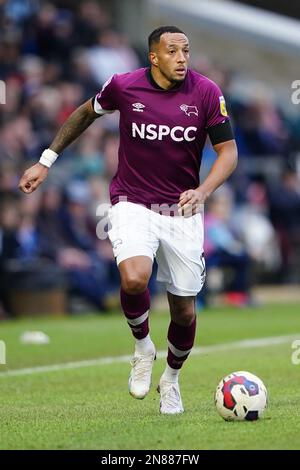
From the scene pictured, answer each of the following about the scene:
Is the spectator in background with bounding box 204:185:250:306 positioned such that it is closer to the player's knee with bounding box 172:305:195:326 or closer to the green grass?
the green grass

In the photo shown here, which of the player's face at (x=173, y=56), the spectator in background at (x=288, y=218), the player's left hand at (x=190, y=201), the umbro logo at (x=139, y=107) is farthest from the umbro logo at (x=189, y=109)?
the spectator in background at (x=288, y=218)

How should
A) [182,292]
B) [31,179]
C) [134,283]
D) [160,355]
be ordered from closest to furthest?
[134,283], [182,292], [31,179], [160,355]

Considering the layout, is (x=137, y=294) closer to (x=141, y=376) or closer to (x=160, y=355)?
(x=141, y=376)

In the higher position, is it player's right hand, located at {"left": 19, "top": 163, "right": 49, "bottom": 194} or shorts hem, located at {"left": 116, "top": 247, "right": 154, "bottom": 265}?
player's right hand, located at {"left": 19, "top": 163, "right": 49, "bottom": 194}

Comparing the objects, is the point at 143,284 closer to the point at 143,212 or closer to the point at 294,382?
the point at 143,212

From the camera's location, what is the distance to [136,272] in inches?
329

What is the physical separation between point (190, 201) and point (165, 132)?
2.65ft

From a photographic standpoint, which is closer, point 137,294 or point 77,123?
point 137,294

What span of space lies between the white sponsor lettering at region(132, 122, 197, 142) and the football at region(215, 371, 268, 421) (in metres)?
1.77

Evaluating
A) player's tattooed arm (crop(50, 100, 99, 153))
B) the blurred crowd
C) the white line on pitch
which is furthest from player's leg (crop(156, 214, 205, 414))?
the blurred crowd

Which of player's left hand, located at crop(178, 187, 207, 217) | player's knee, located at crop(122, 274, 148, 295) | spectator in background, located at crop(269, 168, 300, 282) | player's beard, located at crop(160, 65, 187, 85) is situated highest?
player's beard, located at crop(160, 65, 187, 85)

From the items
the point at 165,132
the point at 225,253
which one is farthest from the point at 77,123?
the point at 225,253

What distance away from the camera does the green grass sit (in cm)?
718

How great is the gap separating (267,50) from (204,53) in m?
1.62
